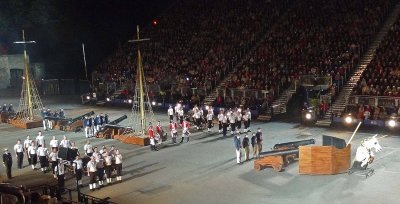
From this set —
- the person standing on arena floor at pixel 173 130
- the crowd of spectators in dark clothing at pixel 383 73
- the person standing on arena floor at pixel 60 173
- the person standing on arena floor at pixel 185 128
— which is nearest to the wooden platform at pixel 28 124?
the person standing on arena floor at pixel 173 130

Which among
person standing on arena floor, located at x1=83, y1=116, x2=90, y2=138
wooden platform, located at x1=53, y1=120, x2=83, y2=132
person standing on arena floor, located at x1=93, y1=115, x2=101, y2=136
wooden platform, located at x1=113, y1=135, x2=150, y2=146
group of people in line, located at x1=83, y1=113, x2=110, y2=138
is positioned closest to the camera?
wooden platform, located at x1=113, y1=135, x2=150, y2=146

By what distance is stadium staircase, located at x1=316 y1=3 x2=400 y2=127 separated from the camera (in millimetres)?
31219

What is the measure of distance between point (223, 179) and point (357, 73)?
694 inches

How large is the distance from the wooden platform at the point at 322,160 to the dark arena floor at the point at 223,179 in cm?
39

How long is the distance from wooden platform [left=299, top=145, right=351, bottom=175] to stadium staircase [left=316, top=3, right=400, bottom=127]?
34.6ft

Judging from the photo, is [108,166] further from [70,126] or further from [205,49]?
[205,49]

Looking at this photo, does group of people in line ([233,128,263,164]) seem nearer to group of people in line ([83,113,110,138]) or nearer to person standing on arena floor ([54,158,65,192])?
person standing on arena floor ([54,158,65,192])

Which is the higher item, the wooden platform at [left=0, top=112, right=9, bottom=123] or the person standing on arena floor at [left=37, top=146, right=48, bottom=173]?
the wooden platform at [left=0, top=112, right=9, bottom=123]

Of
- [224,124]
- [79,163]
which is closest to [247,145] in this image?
[224,124]

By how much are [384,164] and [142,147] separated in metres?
12.5

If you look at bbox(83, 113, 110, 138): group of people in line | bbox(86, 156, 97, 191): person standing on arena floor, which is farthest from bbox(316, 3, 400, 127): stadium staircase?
bbox(86, 156, 97, 191): person standing on arena floor

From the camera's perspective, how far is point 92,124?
2994cm

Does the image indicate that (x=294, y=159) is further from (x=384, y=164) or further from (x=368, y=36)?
(x=368, y=36)

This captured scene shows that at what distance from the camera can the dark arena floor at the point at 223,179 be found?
1784cm
